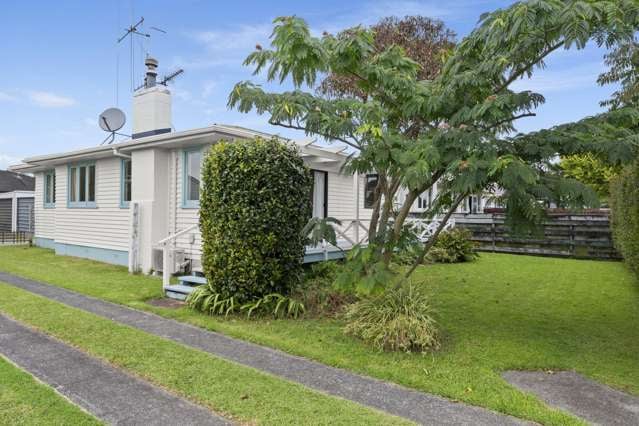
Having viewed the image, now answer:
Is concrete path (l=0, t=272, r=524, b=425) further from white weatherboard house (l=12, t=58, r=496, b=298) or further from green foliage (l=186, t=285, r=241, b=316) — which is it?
white weatherboard house (l=12, t=58, r=496, b=298)

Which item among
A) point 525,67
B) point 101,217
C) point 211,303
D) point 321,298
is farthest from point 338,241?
point 525,67

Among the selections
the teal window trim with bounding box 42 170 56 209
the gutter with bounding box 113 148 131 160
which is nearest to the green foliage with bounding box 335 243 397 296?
the gutter with bounding box 113 148 131 160

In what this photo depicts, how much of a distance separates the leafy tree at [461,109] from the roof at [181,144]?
5.83ft

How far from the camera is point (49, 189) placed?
1508cm

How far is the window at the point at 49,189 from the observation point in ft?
48.6

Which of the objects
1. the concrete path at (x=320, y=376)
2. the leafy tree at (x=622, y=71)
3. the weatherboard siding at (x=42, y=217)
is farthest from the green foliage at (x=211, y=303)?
the weatherboard siding at (x=42, y=217)

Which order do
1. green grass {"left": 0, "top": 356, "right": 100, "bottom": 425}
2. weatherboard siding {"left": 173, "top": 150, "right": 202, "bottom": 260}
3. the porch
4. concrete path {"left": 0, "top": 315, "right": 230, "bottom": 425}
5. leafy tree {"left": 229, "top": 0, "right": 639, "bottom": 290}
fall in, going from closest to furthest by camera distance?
green grass {"left": 0, "top": 356, "right": 100, "bottom": 425} → concrete path {"left": 0, "top": 315, "right": 230, "bottom": 425} → leafy tree {"left": 229, "top": 0, "right": 639, "bottom": 290} → the porch → weatherboard siding {"left": 173, "top": 150, "right": 202, "bottom": 260}

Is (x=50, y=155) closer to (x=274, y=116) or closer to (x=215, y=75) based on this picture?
(x=215, y=75)

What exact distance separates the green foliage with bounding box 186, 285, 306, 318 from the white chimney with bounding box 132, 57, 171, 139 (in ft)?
19.8

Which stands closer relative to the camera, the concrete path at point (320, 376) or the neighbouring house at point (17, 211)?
the concrete path at point (320, 376)

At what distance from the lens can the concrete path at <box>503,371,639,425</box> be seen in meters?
3.38

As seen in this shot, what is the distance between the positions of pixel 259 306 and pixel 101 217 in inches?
309

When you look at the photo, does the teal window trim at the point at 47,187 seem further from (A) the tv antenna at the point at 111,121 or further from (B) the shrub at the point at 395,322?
(B) the shrub at the point at 395,322

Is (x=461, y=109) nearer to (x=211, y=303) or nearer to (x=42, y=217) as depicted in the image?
(x=211, y=303)
